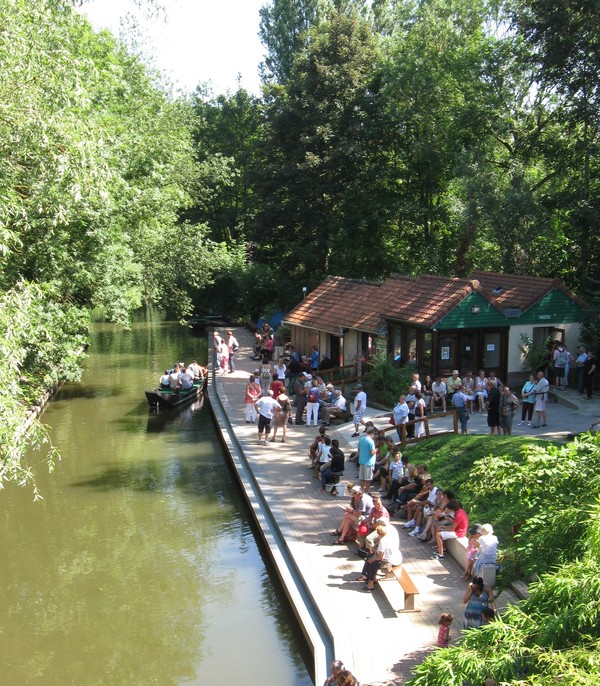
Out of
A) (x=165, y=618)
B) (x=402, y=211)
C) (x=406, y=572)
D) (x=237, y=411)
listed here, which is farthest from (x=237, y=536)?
(x=402, y=211)

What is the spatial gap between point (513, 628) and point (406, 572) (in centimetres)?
560

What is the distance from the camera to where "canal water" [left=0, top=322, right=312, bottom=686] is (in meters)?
10.6

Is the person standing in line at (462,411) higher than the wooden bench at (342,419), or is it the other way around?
the person standing in line at (462,411)

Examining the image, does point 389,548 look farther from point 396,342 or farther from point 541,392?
point 396,342

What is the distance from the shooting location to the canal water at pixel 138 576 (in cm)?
1062

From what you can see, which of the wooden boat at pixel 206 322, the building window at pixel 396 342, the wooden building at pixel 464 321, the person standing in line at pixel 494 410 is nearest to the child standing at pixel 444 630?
the person standing in line at pixel 494 410

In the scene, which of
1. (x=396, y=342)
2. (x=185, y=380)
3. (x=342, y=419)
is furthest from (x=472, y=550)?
(x=185, y=380)

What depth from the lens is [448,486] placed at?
1437 centimetres

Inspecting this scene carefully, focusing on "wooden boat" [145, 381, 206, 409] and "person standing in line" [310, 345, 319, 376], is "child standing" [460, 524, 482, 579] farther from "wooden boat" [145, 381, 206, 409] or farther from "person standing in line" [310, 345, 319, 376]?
"wooden boat" [145, 381, 206, 409]

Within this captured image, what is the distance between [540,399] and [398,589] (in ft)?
30.0

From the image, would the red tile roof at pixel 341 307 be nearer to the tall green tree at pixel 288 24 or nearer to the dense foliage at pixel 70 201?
the dense foliage at pixel 70 201

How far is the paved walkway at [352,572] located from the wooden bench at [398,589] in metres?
0.12

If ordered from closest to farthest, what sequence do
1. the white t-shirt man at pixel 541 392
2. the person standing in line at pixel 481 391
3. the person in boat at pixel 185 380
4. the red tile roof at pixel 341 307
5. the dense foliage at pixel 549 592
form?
the dense foliage at pixel 549 592 < the white t-shirt man at pixel 541 392 < the person standing in line at pixel 481 391 < the red tile roof at pixel 341 307 < the person in boat at pixel 185 380

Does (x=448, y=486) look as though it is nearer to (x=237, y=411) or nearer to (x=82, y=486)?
(x=82, y=486)
